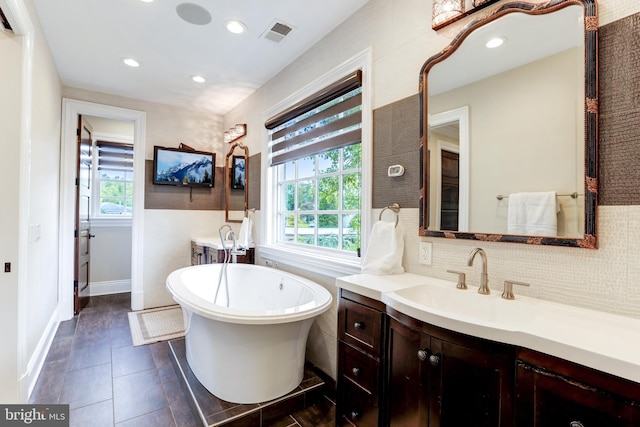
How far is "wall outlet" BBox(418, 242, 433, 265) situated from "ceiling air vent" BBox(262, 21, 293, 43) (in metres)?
1.94

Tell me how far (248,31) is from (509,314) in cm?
258

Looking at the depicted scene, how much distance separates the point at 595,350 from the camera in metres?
0.79

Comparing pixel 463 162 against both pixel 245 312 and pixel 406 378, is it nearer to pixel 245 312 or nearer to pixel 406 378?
pixel 406 378

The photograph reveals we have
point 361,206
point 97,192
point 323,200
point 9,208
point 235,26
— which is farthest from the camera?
point 97,192

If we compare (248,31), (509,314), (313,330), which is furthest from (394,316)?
(248,31)

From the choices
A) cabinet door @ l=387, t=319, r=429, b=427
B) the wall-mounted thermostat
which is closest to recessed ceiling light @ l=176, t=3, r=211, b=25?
the wall-mounted thermostat

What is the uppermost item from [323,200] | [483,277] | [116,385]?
[323,200]

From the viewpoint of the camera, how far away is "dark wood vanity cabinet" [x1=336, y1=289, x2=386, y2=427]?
4.70ft

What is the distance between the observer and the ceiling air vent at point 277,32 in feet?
7.70

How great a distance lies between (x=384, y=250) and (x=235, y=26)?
2.03 meters

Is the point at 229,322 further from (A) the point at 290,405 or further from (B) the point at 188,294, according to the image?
(A) the point at 290,405

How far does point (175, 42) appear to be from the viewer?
2.59 metres

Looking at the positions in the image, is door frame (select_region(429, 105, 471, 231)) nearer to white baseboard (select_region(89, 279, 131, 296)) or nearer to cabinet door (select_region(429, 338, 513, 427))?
cabinet door (select_region(429, 338, 513, 427))

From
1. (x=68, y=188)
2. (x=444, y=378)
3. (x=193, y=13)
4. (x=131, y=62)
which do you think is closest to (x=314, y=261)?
(x=444, y=378)
